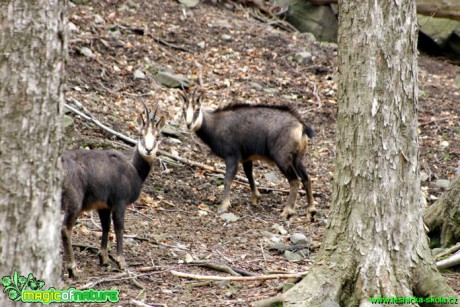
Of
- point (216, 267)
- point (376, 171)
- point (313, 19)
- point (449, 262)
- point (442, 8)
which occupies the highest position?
point (442, 8)

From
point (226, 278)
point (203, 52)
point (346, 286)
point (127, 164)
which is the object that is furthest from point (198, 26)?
point (346, 286)

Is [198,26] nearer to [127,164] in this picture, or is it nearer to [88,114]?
[88,114]

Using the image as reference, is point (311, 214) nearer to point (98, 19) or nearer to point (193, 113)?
point (193, 113)

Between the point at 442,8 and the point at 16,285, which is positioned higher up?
the point at 442,8

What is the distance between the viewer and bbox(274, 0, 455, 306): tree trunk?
200 inches

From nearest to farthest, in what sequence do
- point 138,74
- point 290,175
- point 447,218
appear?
point 447,218 < point 290,175 < point 138,74

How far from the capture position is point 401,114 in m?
5.11

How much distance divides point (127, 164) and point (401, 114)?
10.6ft

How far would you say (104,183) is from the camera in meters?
6.93

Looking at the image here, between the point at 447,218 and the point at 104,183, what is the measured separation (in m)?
3.33

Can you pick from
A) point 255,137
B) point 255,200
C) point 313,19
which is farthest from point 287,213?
point 313,19

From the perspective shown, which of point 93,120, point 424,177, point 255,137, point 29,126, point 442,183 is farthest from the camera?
point 424,177

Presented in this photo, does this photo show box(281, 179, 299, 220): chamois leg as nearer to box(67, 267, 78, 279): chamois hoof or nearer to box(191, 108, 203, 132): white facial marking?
box(191, 108, 203, 132): white facial marking

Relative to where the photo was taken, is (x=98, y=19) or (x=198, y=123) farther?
(x=98, y=19)
